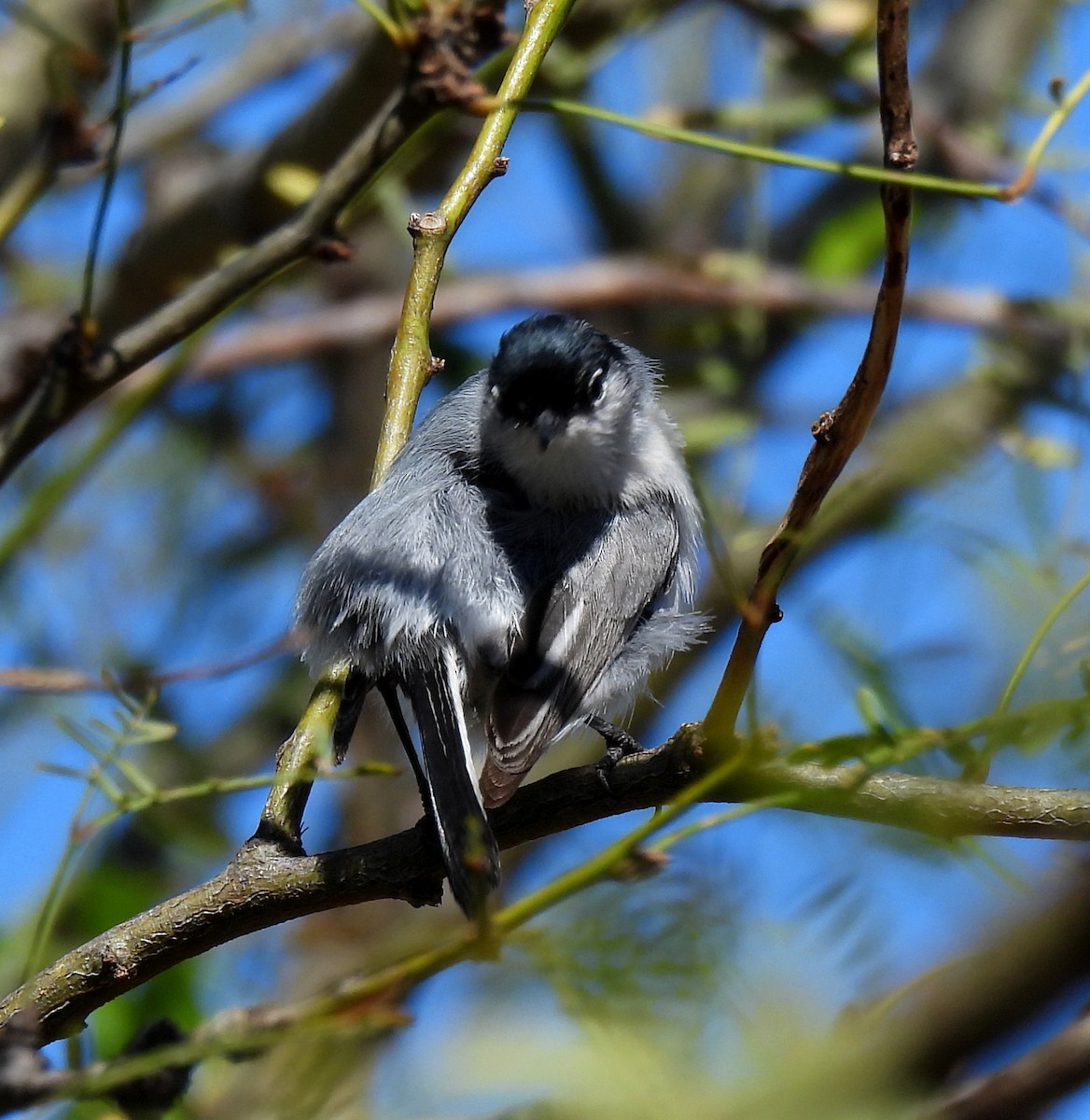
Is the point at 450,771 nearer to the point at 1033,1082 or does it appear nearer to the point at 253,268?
the point at 253,268

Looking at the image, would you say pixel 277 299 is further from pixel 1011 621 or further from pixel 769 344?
pixel 1011 621

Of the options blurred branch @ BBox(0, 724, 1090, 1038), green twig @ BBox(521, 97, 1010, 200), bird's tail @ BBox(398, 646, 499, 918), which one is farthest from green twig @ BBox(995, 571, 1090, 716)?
bird's tail @ BBox(398, 646, 499, 918)

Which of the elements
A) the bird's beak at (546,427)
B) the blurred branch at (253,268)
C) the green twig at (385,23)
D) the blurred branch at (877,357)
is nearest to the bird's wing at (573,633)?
the bird's beak at (546,427)

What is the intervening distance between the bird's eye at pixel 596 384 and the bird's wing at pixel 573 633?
0.87 ft

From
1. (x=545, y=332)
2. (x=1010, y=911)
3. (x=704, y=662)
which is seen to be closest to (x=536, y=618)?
(x=545, y=332)

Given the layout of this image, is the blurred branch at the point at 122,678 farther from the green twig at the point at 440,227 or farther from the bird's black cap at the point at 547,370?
the bird's black cap at the point at 547,370

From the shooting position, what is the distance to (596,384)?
115 inches

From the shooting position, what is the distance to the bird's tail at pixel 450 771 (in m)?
1.84

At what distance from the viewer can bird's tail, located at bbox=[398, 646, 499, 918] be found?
1.84 metres

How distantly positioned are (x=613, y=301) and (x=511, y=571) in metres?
2.59

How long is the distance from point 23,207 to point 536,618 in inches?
44.5

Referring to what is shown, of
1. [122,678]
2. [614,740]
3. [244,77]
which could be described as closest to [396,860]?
[122,678]

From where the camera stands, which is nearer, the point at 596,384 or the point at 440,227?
the point at 440,227

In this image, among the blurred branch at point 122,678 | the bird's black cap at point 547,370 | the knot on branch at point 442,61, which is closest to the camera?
the blurred branch at point 122,678
